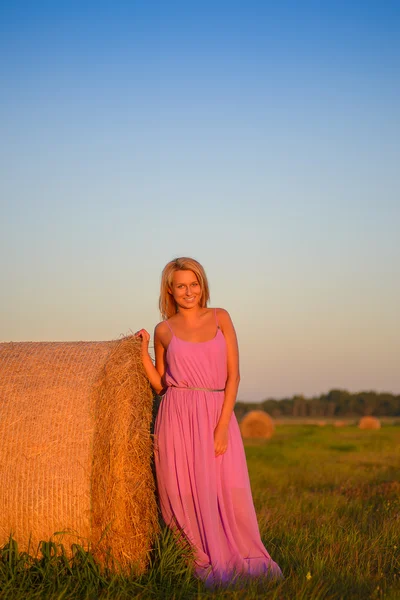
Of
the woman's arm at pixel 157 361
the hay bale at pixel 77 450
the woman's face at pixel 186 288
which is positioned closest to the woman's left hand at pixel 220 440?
the hay bale at pixel 77 450

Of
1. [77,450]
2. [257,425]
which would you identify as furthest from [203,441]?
[257,425]

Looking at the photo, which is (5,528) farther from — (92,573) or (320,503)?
(320,503)

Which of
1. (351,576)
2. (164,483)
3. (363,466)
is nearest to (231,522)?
(164,483)

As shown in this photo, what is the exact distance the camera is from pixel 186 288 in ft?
21.1

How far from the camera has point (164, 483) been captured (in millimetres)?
6223

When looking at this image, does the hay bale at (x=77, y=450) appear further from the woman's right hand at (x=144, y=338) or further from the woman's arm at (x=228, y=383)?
the woman's arm at (x=228, y=383)

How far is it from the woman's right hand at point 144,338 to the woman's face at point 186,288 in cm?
40

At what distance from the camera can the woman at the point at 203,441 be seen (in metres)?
6.02

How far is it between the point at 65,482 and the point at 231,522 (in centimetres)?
135

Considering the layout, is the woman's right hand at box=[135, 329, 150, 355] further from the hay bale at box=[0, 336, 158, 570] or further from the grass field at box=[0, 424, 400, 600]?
the grass field at box=[0, 424, 400, 600]

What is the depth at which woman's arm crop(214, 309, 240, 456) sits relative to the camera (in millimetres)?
6164

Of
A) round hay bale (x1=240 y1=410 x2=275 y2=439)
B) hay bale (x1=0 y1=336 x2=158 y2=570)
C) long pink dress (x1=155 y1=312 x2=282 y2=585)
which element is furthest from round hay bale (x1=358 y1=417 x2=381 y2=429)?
hay bale (x1=0 y1=336 x2=158 y2=570)

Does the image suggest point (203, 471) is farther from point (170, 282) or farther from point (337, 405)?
point (337, 405)

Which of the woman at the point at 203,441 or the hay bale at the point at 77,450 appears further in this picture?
the woman at the point at 203,441
